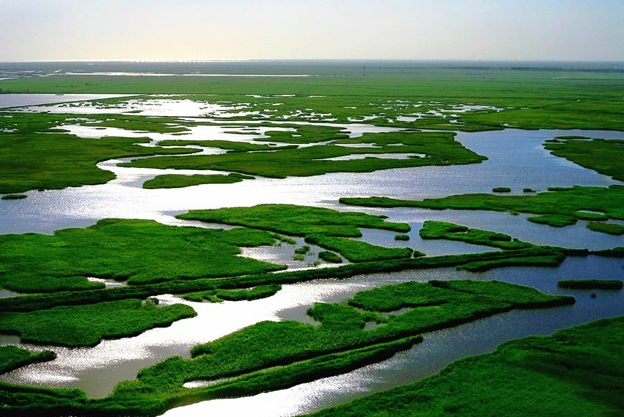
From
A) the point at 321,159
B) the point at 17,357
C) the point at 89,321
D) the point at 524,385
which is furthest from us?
the point at 321,159

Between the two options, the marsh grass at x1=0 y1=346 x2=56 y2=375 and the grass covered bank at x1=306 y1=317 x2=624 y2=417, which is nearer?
the grass covered bank at x1=306 y1=317 x2=624 y2=417

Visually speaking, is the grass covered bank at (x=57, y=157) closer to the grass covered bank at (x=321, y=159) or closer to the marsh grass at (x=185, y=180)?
the marsh grass at (x=185, y=180)

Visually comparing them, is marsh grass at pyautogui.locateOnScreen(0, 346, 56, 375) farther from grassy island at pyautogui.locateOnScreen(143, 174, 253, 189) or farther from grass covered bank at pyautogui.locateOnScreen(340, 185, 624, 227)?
grassy island at pyautogui.locateOnScreen(143, 174, 253, 189)

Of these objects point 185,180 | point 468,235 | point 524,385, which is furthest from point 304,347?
point 185,180

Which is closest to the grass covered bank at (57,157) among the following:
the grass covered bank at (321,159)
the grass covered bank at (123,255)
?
the grass covered bank at (321,159)

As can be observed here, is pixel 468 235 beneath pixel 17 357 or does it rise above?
above

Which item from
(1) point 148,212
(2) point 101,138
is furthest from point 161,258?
(2) point 101,138

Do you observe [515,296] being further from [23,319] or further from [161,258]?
[23,319]

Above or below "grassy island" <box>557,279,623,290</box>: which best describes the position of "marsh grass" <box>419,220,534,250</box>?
above

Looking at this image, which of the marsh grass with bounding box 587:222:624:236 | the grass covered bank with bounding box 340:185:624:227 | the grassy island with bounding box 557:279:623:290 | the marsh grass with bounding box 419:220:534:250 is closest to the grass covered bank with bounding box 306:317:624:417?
the grassy island with bounding box 557:279:623:290

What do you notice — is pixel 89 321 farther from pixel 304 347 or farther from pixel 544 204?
pixel 544 204
